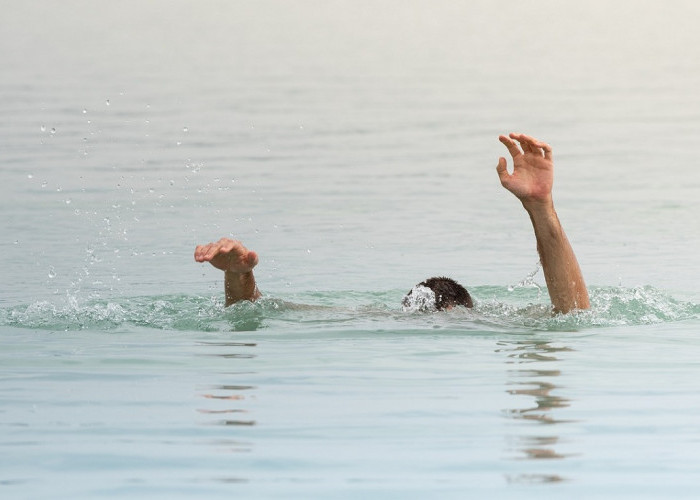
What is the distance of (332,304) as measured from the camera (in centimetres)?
1345

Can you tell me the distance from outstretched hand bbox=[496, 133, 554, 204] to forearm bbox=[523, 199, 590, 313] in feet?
0.26

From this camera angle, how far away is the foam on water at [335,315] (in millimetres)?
11133

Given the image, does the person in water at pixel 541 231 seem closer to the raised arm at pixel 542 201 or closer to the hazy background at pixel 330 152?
the raised arm at pixel 542 201

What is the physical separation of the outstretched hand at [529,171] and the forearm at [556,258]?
8 centimetres

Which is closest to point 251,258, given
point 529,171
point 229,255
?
point 229,255

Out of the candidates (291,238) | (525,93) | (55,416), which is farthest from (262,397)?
(525,93)

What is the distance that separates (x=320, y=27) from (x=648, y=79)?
13248 millimetres

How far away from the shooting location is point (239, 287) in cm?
1184

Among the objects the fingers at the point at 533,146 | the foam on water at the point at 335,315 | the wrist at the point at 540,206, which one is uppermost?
the fingers at the point at 533,146

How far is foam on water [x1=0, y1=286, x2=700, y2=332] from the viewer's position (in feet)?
36.5

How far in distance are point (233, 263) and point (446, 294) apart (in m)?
1.59

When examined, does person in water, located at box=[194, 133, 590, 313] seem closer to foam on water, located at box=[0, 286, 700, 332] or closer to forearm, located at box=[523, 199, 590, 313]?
forearm, located at box=[523, 199, 590, 313]

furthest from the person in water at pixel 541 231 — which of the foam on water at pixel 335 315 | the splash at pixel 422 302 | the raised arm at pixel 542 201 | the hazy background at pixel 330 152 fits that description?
the hazy background at pixel 330 152

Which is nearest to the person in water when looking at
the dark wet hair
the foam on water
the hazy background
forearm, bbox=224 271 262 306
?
the foam on water
